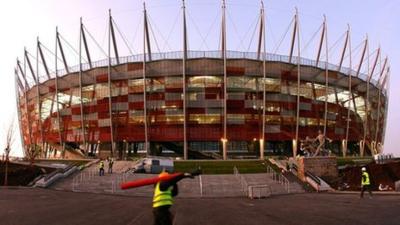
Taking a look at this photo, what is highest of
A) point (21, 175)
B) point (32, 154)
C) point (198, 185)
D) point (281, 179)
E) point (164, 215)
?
point (164, 215)

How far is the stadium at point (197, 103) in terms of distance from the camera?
257ft

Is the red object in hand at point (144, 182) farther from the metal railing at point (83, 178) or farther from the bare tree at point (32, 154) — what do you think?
the bare tree at point (32, 154)

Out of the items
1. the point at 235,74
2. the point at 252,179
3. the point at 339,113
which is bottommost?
the point at 252,179

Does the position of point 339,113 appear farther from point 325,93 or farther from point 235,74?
point 235,74

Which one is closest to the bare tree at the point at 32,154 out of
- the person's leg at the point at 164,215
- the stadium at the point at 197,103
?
the stadium at the point at 197,103

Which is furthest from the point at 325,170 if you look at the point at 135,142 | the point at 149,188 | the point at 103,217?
the point at 135,142

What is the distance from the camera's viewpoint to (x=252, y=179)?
43.4m

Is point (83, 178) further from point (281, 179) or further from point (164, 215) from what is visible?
point (164, 215)

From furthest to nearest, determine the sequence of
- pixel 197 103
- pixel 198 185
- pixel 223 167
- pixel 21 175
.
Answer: pixel 197 103, pixel 223 167, pixel 21 175, pixel 198 185

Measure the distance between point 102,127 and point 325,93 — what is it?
43500 mm

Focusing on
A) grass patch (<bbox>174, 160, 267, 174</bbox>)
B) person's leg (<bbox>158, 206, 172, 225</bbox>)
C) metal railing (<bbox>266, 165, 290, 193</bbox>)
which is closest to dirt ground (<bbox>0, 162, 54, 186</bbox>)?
grass patch (<bbox>174, 160, 267, 174</bbox>)

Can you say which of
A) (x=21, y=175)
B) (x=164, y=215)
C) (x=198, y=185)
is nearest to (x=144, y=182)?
(x=164, y=215)

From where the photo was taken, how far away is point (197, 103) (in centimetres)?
7819

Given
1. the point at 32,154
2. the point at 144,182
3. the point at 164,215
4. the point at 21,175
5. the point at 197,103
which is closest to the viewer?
the point at 144,182
